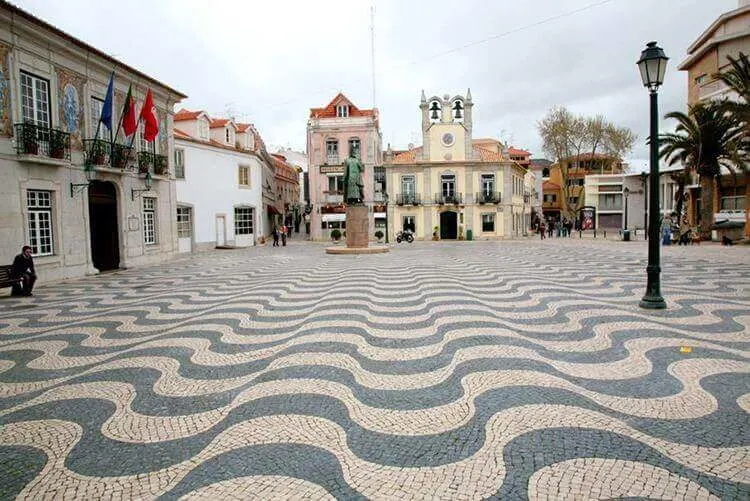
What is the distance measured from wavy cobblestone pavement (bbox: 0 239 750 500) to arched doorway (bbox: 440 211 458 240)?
105 feet

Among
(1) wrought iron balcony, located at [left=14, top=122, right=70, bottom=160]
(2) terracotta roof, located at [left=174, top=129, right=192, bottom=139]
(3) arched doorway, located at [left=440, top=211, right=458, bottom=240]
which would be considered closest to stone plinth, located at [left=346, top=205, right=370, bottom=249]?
(2) terracotta roof, located at [left=174, top=129, right=192, bottom=139]

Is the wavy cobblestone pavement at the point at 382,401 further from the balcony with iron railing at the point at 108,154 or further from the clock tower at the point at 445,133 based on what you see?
the clock tower at the point at 445,133

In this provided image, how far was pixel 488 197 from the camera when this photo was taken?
132ft

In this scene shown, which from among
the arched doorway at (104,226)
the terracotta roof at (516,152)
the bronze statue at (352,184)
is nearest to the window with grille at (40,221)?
the arched doorway at (104,226)

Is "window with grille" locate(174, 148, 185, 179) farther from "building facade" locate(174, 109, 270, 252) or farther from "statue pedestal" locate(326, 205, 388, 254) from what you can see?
"statue pedestal" locate(326, 205, 388, 254)

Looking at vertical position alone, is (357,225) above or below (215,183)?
below

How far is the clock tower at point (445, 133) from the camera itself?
40.2 m

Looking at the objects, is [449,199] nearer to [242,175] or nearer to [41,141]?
[242,175]

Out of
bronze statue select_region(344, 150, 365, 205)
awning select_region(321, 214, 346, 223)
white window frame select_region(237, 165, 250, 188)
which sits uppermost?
white window frame select_region(237, 165, 250, 188)

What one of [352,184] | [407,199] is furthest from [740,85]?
[407,199]

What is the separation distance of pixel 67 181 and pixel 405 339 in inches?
535

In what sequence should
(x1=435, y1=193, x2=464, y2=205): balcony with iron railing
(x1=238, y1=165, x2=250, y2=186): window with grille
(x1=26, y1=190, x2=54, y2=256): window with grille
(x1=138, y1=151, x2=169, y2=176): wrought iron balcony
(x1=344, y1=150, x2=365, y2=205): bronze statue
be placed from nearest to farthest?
(x1=26, y1=190, x2=54, y2=256): window with grille < (x1=138, y1=151, x2=169, y2=176): wrought iron balcony < (x1=344, y1=150, x2=365, y2=205): bronze statue < (x1=238, y1=165, x2=250, y2=186): window with grille < (x1=435, y1=193, x2=464, y2=205): balcony with iron railing

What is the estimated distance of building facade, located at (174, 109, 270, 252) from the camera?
27.2 m

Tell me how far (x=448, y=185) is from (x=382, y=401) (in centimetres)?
3747
